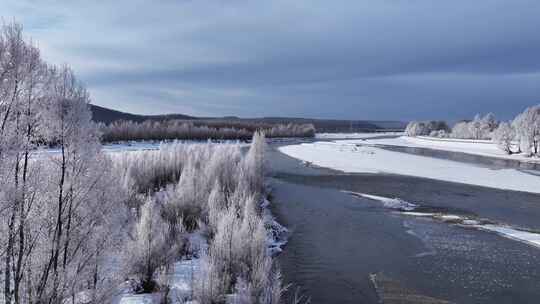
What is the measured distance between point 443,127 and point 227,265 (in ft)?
577

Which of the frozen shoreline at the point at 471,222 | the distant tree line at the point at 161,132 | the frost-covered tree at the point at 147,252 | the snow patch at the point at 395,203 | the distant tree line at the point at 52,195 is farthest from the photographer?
the distant tree line at the point at 161,132

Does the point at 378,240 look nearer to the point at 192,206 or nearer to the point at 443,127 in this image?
the point at 192,206

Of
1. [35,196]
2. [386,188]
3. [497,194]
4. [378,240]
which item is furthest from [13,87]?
[497,194]

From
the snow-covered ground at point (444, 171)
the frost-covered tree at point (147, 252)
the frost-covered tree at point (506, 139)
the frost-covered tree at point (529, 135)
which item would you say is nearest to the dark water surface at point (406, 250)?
the frost-covered tree at point (147, 252)

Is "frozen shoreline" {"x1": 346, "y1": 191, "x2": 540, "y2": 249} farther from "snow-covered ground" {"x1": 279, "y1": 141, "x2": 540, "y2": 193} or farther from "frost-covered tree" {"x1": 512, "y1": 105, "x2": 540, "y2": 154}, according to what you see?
"frost-covered tree" {"x1": 512, "y1": 105, "x2": 540, "y2": 154}

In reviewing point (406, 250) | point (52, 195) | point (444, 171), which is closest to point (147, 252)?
point (52, 195)

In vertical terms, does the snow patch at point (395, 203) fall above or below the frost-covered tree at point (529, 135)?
below

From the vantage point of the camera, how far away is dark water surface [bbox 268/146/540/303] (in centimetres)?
1137

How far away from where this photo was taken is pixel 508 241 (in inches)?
633

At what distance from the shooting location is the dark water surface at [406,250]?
11367 millimetres

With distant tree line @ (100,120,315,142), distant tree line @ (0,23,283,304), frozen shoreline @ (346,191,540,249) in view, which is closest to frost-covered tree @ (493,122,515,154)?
distant tree line @ (100,120,315,142)

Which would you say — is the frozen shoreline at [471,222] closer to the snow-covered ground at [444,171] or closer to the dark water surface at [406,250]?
the dark water surface at [406,250]

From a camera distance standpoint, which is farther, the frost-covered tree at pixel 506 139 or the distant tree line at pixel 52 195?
the frost-covered tree at pixel 506 139

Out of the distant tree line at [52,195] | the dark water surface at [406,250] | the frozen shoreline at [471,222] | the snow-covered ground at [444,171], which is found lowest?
the dark water surface at [406,250]
